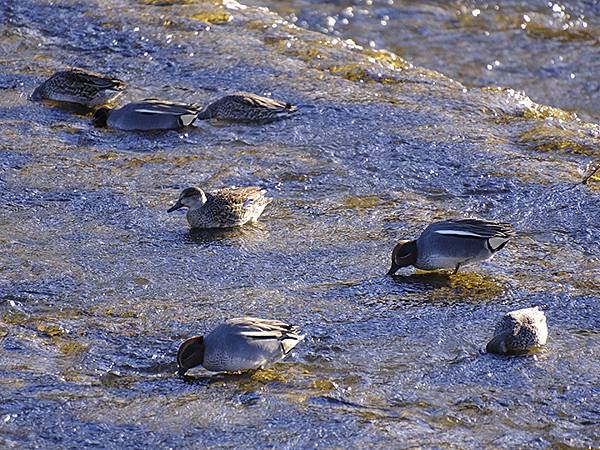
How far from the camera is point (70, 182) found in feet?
30.5

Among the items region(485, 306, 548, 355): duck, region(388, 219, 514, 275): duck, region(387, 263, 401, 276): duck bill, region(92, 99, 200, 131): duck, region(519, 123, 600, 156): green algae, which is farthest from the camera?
region(92, 99, 200, 131): duck

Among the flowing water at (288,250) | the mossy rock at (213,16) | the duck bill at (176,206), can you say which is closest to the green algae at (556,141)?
the flowing water at (288,250)

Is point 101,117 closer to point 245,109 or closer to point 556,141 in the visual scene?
point 245,109

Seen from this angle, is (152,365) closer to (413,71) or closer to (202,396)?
(202,396)

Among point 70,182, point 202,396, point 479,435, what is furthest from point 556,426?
point 70,182

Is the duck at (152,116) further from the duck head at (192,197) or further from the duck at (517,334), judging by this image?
the duck at (517,334)

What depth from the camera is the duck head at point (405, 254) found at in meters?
7.63

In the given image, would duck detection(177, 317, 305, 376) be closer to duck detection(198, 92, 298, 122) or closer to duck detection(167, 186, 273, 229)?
duck detection(167, 186, 273, 229)

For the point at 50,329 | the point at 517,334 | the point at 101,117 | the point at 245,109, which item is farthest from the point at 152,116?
the point at 517,334

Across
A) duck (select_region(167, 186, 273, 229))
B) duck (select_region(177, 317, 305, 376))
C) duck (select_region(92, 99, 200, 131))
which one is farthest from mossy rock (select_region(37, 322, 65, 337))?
duck (select_region(92, 99, 200, 131))

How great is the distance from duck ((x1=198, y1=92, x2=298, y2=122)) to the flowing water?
0.38 ft

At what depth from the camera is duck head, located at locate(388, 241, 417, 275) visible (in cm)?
763

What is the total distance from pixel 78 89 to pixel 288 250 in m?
3.75

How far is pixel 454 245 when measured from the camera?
297 inches
